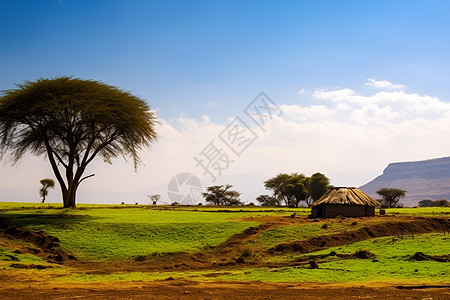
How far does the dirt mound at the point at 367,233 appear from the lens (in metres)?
30.2

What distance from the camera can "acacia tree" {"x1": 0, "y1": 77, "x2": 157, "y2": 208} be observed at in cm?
4762

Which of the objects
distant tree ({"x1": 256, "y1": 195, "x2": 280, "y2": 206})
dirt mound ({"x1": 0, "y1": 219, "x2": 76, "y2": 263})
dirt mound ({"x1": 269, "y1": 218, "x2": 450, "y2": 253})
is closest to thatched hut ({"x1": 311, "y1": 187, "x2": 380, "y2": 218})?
dirt mound ({"x1": 269, "y1": 218, "x2": 450, "y2": 253})

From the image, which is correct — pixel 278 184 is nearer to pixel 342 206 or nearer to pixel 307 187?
pixel 307 187

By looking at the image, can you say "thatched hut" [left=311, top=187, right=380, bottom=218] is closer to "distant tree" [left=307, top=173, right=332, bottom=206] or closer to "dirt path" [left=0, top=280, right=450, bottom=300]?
"dirt path" [left=0, top=280, right=450, bottom=300]

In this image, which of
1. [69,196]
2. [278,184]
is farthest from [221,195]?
[69,196]

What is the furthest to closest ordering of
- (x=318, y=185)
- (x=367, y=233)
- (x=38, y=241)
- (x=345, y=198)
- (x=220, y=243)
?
(x=318, y=185) < (x=345, y=198) < (x=367, y=233) < (x=220, y=243) < (x=38, y=241)

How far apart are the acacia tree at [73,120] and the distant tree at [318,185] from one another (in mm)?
51126

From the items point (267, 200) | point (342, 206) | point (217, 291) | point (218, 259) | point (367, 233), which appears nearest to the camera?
point (217, 291)

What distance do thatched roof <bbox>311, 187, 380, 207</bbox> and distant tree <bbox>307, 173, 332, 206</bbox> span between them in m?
42.8

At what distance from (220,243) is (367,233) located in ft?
39.4

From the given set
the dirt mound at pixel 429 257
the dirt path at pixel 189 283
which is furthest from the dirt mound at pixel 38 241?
the dirt mound at pixel 429 257

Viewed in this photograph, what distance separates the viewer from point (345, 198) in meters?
47.8

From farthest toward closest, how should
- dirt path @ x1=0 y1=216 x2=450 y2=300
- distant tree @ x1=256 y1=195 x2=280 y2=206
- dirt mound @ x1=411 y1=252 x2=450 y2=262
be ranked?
1. distant tree @ x1=256 y1=195 x2=280 y2=206
2. dirt mound @ x1=411 y1=252 x2=450 y2=262
3. dirt path @ x1=0 y1=216 x2=450 y2=300

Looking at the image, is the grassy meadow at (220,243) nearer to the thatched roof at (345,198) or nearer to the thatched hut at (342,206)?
the thatched hut at (342,206)
